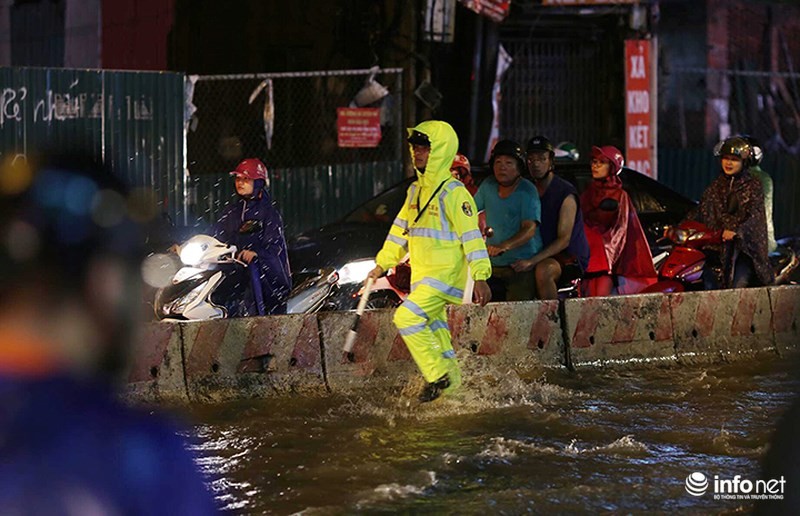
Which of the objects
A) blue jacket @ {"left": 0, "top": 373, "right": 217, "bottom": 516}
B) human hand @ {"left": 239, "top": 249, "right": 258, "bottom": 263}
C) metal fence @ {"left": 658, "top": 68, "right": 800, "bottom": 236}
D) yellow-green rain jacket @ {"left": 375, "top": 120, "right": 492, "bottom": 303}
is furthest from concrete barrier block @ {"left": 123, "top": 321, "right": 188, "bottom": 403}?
metal fence @ {"left": 658, "top": 68, "right": 800, "bottom": 236}

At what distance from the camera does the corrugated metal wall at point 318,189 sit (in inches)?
601

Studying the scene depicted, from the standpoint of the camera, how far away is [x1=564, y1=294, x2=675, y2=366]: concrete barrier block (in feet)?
34.7

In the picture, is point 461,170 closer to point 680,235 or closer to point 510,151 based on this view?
point 510,151

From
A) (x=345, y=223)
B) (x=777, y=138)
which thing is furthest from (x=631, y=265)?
(x=777, y=138)

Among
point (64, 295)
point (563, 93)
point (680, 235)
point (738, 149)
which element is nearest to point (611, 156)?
point (680, 235)

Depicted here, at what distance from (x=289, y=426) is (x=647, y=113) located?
34.0 ft

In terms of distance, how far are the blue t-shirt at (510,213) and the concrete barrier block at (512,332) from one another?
17.1 inches

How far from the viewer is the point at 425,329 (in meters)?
8.78

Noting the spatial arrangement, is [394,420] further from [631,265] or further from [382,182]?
[382,182]

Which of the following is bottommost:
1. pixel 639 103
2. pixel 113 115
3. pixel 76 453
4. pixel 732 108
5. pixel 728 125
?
pixel 76 453

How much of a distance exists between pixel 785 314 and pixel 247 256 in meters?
4.88

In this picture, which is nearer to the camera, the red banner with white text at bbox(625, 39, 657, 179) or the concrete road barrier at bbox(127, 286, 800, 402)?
the concrete road barrier at bbox(127, 286, 800, 402)

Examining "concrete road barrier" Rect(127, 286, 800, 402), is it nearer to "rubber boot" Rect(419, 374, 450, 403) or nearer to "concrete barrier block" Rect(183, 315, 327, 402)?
"concrete barrier block" Rect(183, 315, 327, 402)

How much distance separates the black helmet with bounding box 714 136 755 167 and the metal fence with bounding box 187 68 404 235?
5.30 meters
